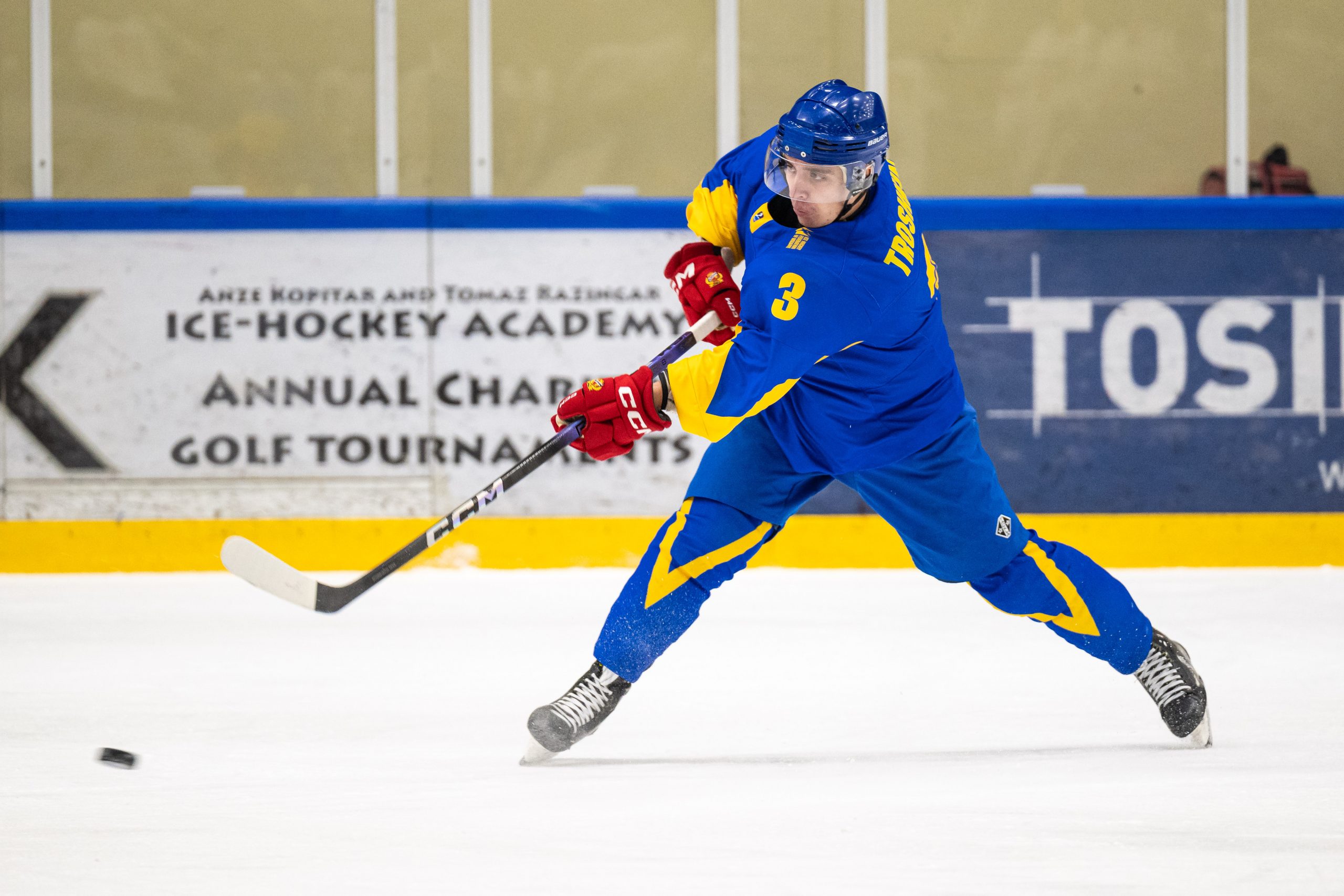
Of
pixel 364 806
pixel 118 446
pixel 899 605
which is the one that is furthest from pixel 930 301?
pixel 118 446

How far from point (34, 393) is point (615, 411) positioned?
129 inches

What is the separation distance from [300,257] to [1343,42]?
3969 mm

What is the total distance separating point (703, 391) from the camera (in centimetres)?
211

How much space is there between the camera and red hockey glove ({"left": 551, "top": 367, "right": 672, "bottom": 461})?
83.6 inches

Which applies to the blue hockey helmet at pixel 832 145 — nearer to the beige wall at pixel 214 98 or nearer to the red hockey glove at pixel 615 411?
the red hockey glove at pixel 615 411

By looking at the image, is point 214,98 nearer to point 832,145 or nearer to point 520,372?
point 520,372

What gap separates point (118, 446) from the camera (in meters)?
4.67

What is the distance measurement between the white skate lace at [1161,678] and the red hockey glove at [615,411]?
3.20ft

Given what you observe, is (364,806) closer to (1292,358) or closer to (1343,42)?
(1292,358)

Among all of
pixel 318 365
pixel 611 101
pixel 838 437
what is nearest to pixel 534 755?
pixel 838 437

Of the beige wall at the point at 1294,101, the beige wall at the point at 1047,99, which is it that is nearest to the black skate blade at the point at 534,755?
the beige wall at the point at 1047,99

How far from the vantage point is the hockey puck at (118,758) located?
2219mm

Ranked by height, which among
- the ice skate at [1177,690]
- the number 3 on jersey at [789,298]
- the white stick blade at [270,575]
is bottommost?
the ice skate at [1177,690]

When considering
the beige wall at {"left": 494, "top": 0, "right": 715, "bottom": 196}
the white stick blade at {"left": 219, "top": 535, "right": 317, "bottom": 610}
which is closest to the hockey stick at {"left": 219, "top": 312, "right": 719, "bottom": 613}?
the white stick blade at {"left": 219, "top": 535, "right": 317, "bottom": 610}
